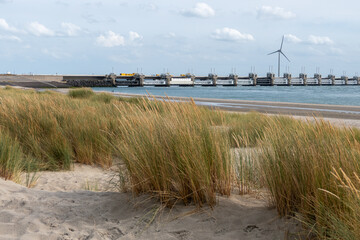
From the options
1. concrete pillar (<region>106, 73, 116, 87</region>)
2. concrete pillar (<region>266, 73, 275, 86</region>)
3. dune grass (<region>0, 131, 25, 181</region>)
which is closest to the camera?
dune grass (<region>0, 131, 25, 181</region>)

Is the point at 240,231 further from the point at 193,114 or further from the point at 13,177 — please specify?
the point at 13,177

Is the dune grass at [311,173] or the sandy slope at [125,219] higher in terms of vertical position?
the dune grass at [311,173]

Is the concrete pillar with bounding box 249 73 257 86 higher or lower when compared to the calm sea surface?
higher

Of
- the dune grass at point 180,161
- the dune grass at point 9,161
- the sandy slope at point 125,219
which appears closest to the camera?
the sandy slope at point 125,219

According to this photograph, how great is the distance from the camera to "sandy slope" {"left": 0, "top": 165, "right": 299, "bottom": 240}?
123 inches

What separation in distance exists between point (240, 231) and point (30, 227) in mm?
1836

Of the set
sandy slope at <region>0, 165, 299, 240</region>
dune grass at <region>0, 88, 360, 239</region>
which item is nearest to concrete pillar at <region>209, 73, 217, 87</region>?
dune grass at <region>0, 88, 360, 239</region>

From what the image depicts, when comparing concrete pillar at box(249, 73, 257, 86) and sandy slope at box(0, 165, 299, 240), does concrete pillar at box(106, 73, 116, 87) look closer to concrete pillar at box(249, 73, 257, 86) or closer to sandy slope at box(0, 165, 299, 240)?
concrete pillar at box(249, 73, 257, 86)

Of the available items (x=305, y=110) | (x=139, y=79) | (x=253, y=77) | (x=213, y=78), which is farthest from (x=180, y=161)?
(x=253, y=77)

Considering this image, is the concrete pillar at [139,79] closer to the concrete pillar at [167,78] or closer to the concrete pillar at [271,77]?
the concrete pillar at [167,78]

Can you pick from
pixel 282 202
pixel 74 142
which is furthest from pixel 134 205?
pixel 74 142

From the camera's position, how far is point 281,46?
84.9m

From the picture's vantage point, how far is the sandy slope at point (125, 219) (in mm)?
3113

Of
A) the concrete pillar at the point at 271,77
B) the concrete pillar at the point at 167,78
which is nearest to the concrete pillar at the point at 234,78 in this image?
the concrete pillar at the point at 271,77
